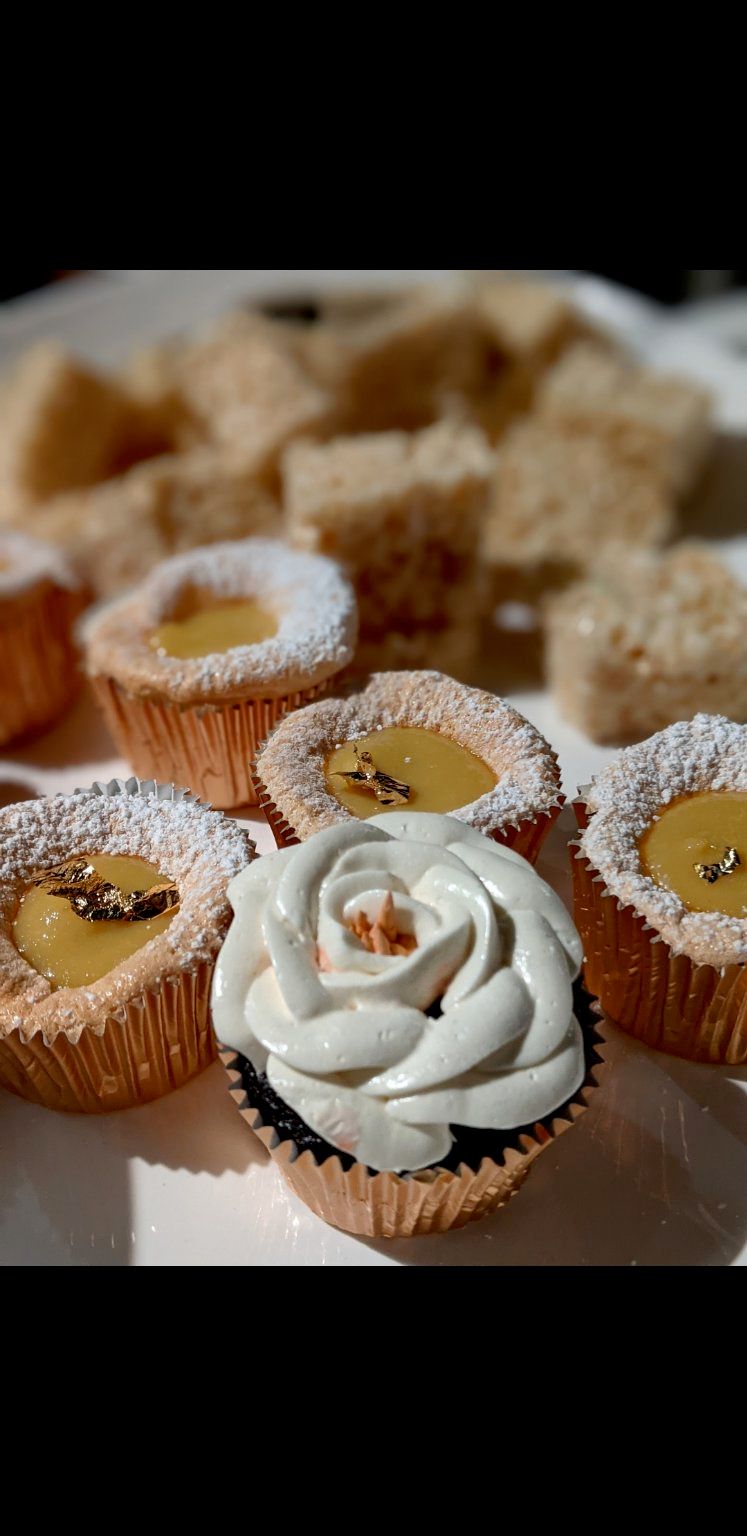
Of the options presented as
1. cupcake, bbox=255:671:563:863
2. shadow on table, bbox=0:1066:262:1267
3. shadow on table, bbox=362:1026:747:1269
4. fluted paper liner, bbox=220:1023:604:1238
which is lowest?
shadow on table, bbox=362:1026:747:1269

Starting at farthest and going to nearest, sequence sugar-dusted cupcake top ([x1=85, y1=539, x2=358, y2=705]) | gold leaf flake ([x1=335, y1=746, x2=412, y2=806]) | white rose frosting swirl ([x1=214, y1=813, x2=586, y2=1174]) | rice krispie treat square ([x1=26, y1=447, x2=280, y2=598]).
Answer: rice krispie treat square ([x1=26, y1=447, x2=280, y2=598]) < sugar-dusted cupcake top ([x1=85, y1=539, x2=358, y2=705]) < gold leaf flake ([x1=335, y1=746, x2=412, y2=806]) < white rose frosting swirl ([x1=214, y1=813, x2=586, y2=1174])

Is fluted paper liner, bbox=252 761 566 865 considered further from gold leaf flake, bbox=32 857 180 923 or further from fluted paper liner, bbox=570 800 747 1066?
gold leaf flake, bbox=32 857 180 923

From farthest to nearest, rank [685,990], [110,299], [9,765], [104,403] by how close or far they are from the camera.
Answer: [110,299] < [104,403] < [9,765] < [685,990]

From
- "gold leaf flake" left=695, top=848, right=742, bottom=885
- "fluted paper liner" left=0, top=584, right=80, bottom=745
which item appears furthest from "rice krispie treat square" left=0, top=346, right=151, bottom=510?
→ "gold leaf flake" left=695, top=848, right=742, bottom=885

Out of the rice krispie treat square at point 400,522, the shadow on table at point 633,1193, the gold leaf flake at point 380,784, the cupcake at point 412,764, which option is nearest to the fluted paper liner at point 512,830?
the cupcake at point 412,764

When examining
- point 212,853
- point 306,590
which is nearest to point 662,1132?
point 212,853

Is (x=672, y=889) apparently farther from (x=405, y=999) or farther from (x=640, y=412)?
(x=640, y=412)

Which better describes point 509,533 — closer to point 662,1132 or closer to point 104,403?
point 104,403
